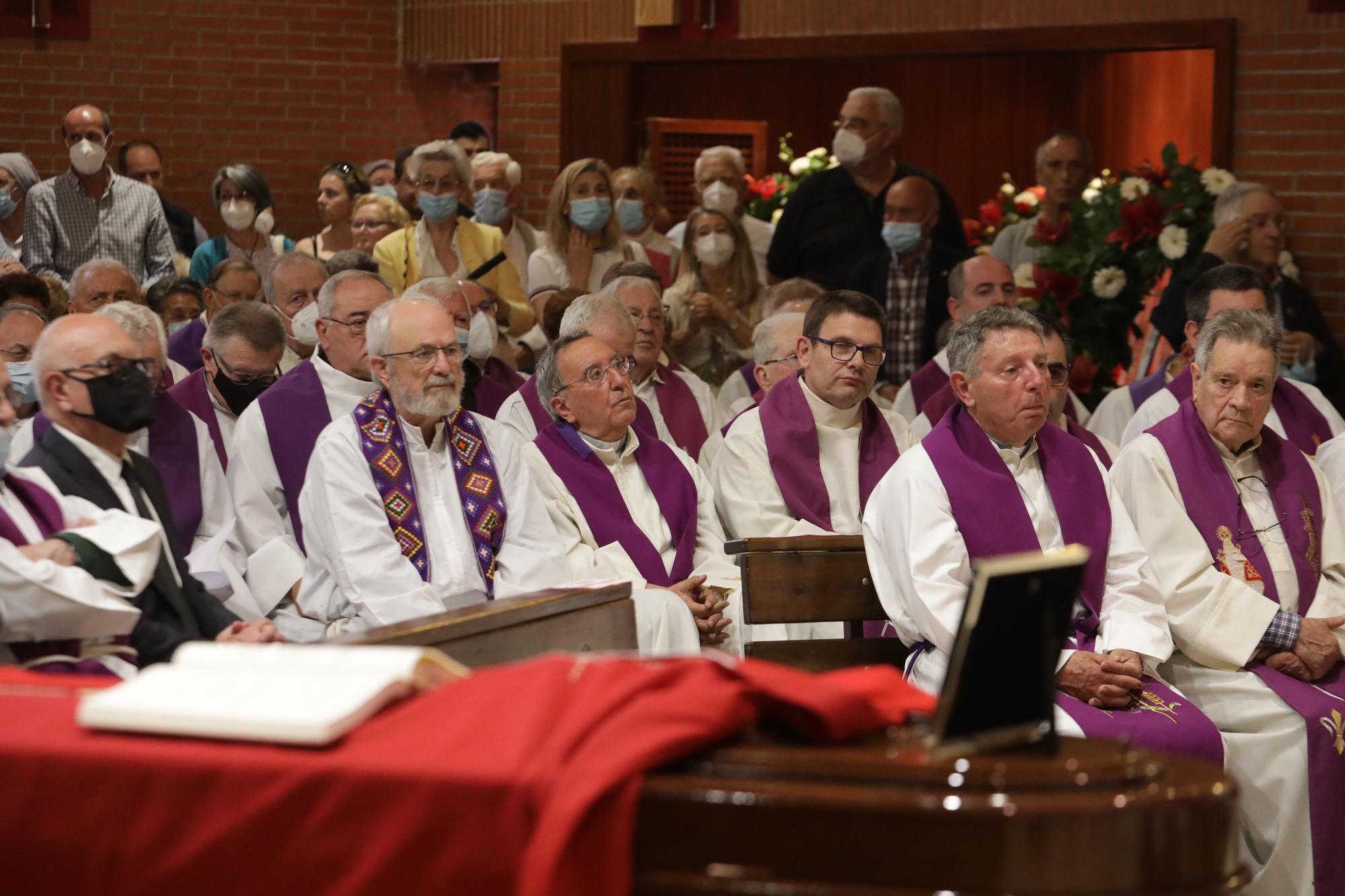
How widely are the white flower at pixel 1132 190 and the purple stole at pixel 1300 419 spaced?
7.51 feet

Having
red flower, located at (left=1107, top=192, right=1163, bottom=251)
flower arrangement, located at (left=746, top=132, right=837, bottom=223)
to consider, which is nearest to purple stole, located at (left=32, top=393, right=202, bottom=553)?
red flower, located at (left=1107, top=192, right=1163, bottom=251)

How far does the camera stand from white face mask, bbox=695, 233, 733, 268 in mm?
8227

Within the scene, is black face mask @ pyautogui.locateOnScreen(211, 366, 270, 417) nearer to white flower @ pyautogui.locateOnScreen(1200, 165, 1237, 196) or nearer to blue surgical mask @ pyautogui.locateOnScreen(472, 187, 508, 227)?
blue surgical mask @ pyautogui.locateOnScreen(472, 187, 508, 227)

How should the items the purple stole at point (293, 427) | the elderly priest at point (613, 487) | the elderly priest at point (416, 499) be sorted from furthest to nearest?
the purple stole at point (293, 427) < the elderly priest at point (613, 487) < the elderly priest at point (416, 499)

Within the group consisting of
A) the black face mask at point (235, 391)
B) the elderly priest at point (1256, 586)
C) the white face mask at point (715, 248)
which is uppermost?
the white face mask at point (715, 248)

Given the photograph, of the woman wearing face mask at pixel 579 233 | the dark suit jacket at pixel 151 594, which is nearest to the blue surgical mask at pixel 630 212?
the woman wearing face mask at pixel 579 233

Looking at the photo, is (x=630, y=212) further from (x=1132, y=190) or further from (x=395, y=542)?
(x=395, y=542)

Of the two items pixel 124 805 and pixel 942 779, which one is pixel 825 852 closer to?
pixel 942 779

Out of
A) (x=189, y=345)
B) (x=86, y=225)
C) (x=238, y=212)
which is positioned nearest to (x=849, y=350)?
(x=189, y=345)

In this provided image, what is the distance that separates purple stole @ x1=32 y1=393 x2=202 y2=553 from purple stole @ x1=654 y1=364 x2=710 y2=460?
228 centimetres

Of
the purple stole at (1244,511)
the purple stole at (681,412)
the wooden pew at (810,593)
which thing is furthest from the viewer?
the purple stole at (681,412)

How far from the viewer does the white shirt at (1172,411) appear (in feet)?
20.6

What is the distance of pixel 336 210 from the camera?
9.90 m

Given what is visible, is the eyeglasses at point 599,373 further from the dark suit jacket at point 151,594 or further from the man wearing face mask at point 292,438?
the dark suit jacket at point 151,594
